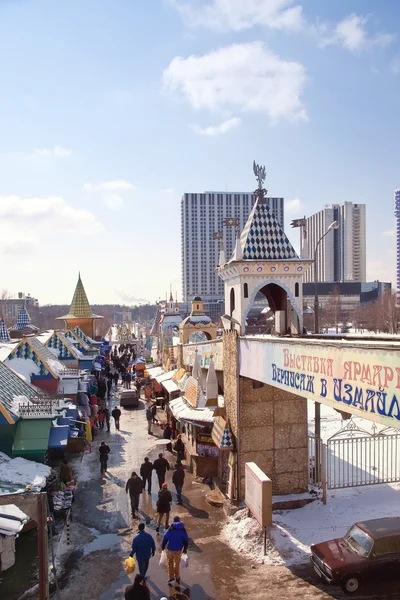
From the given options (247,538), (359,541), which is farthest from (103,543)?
(359,541)

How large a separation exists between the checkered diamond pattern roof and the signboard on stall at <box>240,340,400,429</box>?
3.54 meters

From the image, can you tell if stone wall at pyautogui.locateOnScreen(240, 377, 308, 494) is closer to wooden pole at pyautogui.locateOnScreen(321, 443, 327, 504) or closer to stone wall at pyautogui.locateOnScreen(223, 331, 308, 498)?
stone wall at pyautogui.locateOnScreen(223, 331, 308, 498)

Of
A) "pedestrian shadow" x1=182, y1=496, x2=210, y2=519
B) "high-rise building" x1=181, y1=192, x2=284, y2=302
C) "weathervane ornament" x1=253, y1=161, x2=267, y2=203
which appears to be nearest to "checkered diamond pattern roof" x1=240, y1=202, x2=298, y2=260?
"weathervane ornament" x1=253, y1=161, x2=267, y2=203

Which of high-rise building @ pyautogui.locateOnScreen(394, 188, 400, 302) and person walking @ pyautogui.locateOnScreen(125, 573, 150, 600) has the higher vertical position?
high-rise building @ pyautogui.locateOnScreen(394, 188, 400, 302)

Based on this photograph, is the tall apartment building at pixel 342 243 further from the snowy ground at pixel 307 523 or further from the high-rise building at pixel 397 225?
the snowy ground at pixel 307 523

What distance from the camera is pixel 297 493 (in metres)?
12.6

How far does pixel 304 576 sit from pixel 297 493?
12.3 ft

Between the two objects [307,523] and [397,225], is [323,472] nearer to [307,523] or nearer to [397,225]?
[307,523]

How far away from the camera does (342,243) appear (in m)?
133

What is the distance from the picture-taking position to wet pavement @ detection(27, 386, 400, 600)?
856cm

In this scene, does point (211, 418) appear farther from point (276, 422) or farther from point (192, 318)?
point (192, 318)

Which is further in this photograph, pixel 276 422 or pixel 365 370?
pixel 276 422

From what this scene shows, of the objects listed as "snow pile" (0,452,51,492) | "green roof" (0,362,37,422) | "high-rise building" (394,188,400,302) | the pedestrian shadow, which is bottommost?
the pedestrian shadow

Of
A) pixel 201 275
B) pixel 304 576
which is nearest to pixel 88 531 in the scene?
pixel 304 576
